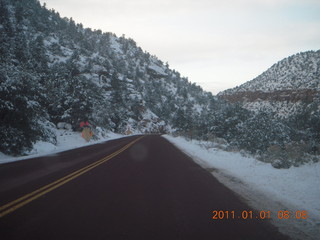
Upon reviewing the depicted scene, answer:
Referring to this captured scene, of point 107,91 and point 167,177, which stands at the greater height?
point 107,91

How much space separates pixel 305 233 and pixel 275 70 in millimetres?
126342

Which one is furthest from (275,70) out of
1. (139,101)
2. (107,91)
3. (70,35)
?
(70,35)

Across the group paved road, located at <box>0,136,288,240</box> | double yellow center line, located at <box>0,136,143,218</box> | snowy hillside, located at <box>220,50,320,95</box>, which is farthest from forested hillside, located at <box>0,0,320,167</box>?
snowy hillside, located at <box>220,50,320,95</box>

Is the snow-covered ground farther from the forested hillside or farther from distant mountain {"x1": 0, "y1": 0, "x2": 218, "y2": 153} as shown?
distant mountain {"x1": 0, "y1": 0, "x2": 218, "y2": 153}

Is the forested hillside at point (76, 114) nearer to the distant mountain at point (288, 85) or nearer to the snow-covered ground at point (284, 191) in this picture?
the snow-covered ground at point (284, 191)

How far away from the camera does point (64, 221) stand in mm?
4312

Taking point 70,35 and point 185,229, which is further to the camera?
point 70,35

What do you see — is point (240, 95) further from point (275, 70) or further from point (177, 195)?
point (177, 195)
